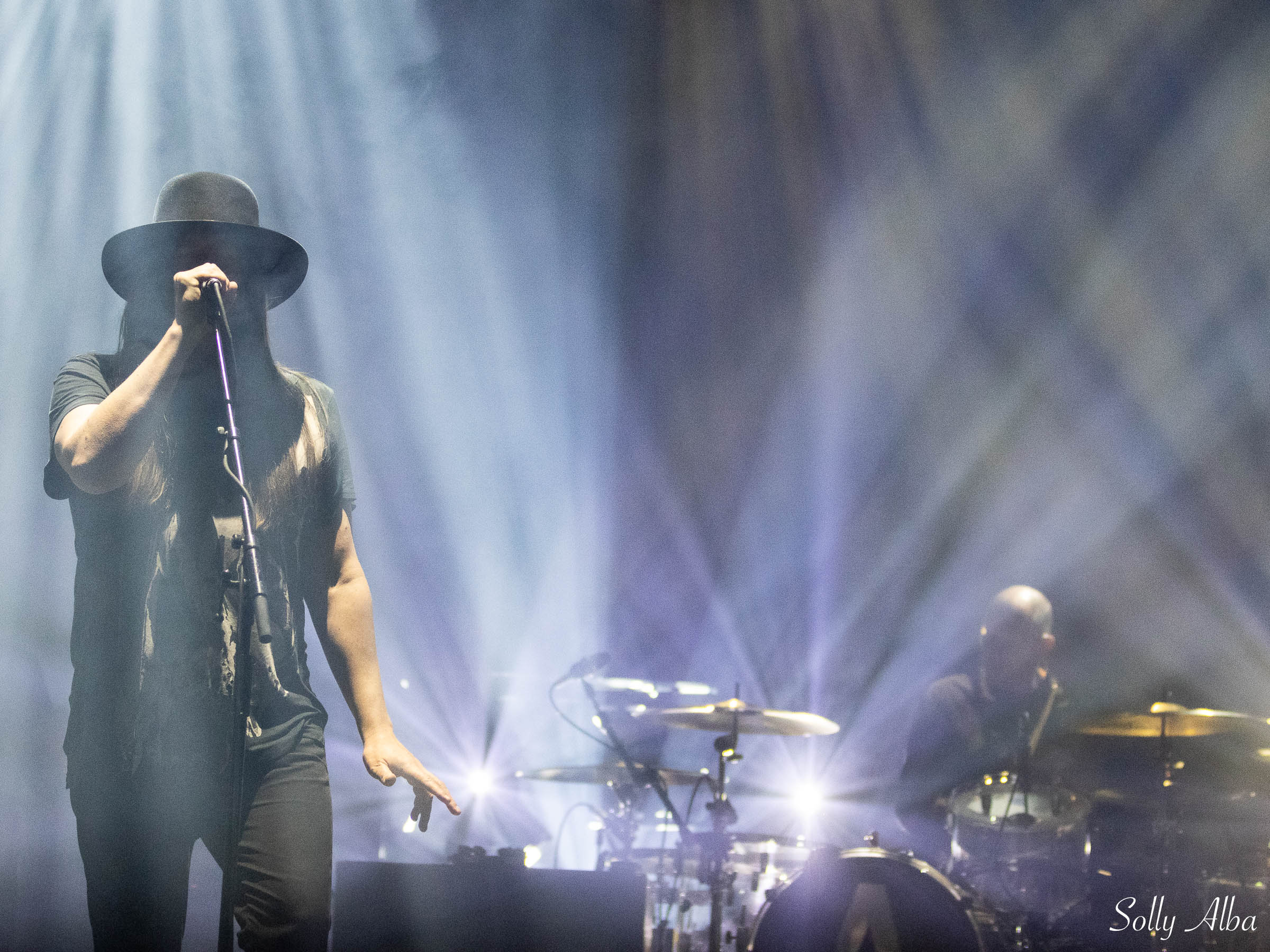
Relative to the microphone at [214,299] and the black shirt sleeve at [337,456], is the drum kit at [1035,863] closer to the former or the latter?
the black shirt sleeve at [337,456]

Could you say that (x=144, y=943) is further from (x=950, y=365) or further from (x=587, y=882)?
(x=950, y=365)

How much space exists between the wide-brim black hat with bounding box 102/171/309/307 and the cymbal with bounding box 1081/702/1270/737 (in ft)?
11.4

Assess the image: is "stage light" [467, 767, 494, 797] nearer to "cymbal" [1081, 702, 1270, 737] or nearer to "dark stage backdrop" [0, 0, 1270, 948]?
"dark stage backdrop" [0, 0, 1270, 948]

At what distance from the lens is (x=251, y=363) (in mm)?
1494

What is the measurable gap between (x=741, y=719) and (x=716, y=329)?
252 cm

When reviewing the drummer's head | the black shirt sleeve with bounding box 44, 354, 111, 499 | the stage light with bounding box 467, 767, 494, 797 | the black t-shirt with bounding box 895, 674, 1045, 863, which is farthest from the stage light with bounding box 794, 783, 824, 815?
the black shirt sleeve with bounding box 44, 354, 111, 499

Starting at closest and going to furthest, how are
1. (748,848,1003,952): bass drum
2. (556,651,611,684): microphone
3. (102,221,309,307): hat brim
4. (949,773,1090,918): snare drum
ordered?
(102,221,309,307): hat brim, (748,848,1003,952): bass drum, (949,773,1090,918): snare drum, (556,651,611,684): microphone

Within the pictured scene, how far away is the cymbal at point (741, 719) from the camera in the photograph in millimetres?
3883

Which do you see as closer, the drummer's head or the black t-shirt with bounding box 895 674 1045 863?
the black t-shirt with bounding box 895 674 1045 863

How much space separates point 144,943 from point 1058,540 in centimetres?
521

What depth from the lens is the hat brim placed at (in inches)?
58.4

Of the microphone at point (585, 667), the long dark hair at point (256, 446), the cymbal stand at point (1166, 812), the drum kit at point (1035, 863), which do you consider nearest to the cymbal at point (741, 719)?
the drum kit at point (1035, 863)

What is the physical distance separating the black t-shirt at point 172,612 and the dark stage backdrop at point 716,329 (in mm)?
2084

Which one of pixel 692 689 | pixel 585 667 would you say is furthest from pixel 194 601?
pixel 692 689
